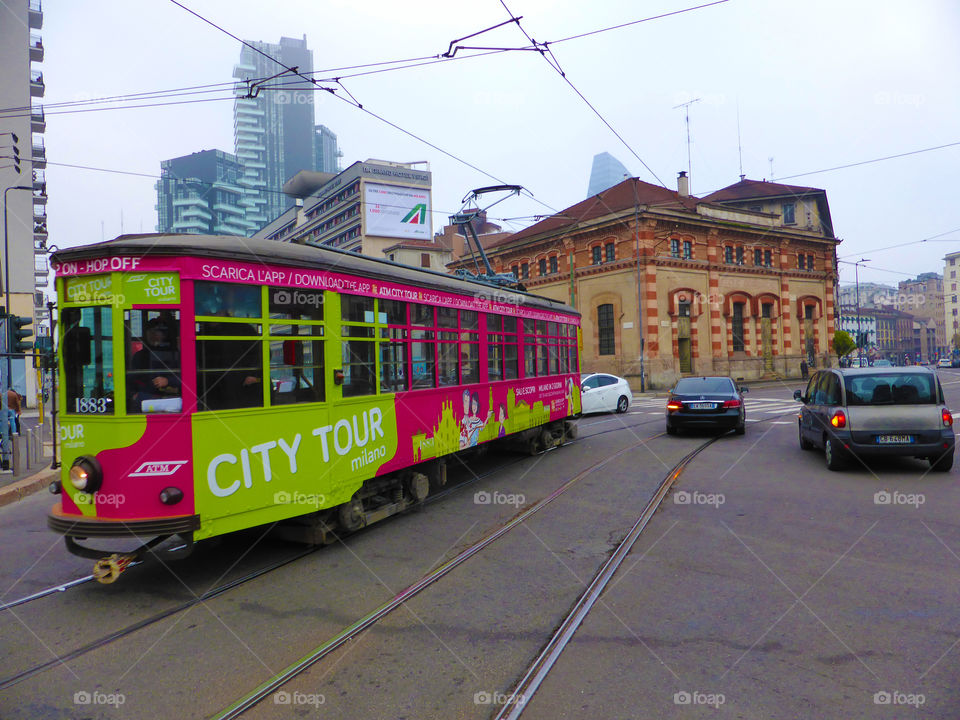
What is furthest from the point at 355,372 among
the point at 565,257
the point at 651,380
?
the point at 565,257

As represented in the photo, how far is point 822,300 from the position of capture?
4622 cm

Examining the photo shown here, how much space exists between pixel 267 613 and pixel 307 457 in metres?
1.54

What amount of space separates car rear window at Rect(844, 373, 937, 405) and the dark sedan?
4.06 meters

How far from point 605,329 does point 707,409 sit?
24721 mm

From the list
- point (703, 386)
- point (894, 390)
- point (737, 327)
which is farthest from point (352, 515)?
point (737, 327)

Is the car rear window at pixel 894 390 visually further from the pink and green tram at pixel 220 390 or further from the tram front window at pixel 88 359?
the tram front window at pixel 88 359

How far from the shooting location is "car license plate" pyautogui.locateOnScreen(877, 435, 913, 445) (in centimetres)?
925

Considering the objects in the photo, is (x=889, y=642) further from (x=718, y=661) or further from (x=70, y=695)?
(x=70, y=695)

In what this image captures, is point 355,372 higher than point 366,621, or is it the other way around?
point 355,372

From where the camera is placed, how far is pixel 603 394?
2052cm

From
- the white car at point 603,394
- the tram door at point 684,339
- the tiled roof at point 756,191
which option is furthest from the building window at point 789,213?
the white car at point 603,394

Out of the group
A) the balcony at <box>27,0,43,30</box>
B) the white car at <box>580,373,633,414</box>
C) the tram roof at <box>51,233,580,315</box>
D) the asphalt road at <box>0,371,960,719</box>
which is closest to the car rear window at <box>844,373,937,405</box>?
the asphalt road at <box>0,371,960,719</box>

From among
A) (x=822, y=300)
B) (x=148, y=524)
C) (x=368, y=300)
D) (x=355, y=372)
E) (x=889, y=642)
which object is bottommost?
(x=889, y=642)

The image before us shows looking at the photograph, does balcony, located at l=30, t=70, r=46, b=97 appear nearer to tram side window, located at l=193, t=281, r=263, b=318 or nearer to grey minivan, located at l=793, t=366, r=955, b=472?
tram side window, located at l=193, t=281, r=263, b=318
